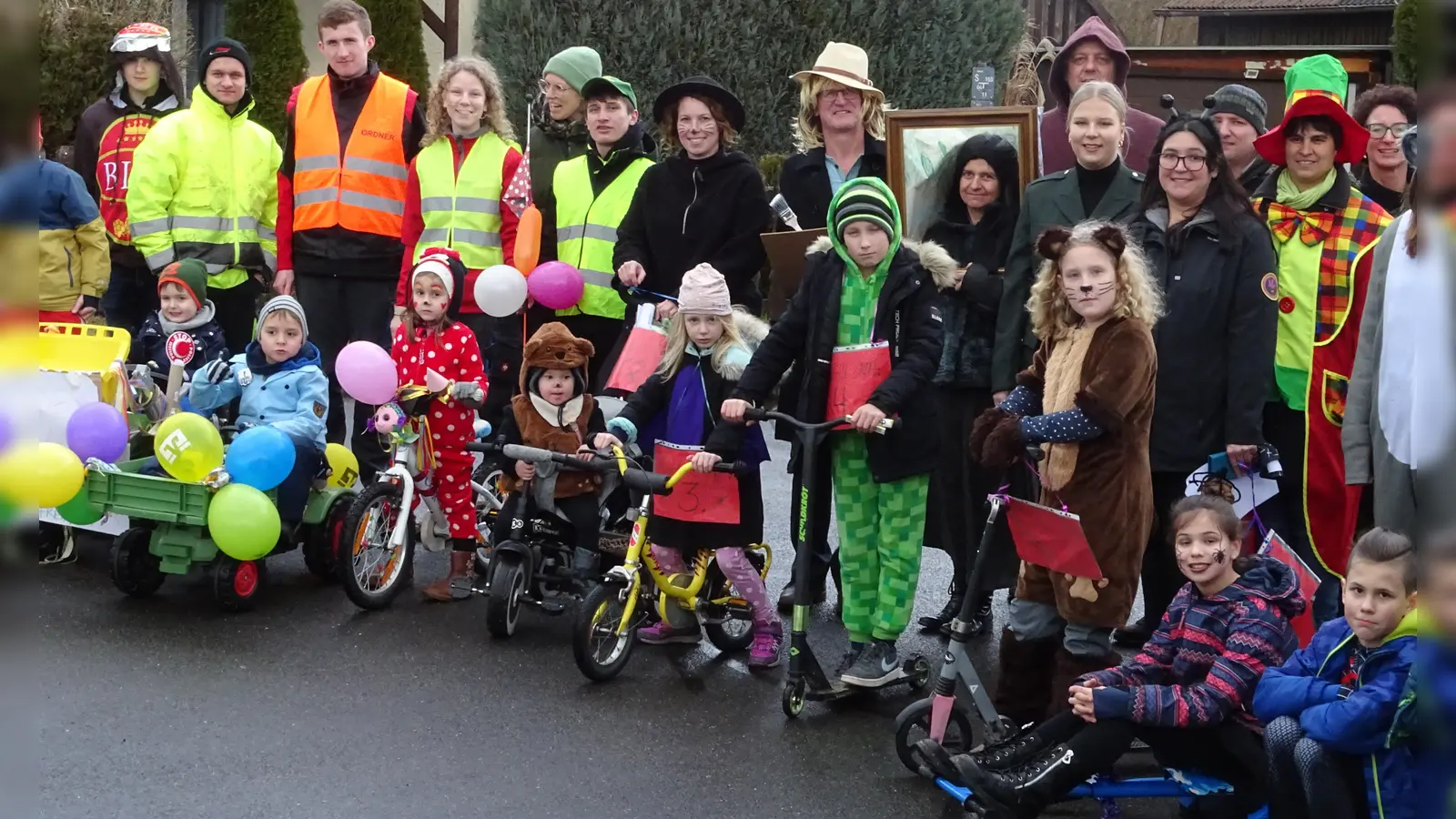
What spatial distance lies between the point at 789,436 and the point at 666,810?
72.4 inches

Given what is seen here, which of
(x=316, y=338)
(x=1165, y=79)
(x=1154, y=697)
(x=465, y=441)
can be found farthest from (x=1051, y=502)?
(x=1165, y=79)

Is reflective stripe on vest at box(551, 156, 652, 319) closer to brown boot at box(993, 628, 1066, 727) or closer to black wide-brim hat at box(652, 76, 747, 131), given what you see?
black wide-brim hat at box(652, 76, 747, 131)

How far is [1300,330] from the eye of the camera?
17.1 ft

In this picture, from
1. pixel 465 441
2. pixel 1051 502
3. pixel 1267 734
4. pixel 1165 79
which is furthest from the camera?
pixel 1165 79

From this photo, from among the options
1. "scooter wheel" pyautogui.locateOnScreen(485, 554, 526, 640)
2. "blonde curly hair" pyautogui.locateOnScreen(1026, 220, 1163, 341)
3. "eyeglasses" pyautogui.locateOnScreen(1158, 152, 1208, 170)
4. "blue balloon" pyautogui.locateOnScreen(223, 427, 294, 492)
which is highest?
"eyeglasses" pyautogui.locateOnScreen(1158, 152, 1208, 170)

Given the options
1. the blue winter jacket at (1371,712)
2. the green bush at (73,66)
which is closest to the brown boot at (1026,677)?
the blue winter jacket at (1371,712)

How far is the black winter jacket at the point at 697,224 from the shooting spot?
6.40 meters

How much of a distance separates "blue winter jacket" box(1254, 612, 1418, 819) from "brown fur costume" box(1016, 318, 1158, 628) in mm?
758

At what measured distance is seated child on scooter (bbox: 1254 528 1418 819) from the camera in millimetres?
3408

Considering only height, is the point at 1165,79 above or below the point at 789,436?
above

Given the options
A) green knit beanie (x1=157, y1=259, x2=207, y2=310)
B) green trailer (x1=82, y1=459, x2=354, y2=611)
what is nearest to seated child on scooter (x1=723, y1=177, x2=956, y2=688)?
green trailer (x1=82, y1=459, x2=354, y2=611)

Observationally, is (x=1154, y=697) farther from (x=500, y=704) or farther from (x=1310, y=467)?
(x=500, y=704)

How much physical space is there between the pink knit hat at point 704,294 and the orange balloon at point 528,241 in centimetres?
125

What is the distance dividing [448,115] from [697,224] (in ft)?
4.37
